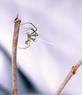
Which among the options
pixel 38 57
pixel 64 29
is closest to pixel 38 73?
pixel 38 57

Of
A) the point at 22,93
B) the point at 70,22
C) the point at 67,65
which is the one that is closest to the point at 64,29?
the point at 70,22

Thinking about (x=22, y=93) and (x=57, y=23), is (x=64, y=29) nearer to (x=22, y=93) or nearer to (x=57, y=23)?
(x=57, y=23)

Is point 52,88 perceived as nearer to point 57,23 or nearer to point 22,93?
point 22,93

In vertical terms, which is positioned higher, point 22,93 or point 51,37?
point 51,37

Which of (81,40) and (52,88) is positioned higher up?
(81,40)

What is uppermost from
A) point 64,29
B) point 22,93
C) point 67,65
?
point 64,29
